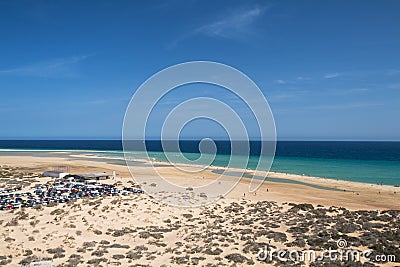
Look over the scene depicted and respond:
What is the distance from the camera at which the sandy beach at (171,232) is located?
16688 mm

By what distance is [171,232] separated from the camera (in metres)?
21.7

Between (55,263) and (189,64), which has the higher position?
(189,64)

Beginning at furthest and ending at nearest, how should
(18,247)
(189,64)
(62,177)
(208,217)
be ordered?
1. (62,177)
2. (208,217)
3. (18,247)
4. (189,64)

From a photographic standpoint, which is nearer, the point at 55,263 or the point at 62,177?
the point at 55,263

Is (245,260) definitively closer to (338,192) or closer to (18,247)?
(18,247)

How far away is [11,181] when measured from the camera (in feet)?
128

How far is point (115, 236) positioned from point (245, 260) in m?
8.72

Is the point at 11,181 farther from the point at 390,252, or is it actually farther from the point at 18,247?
the point at 390,252

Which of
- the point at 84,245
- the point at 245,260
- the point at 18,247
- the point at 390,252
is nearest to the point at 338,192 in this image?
the point at 390,252

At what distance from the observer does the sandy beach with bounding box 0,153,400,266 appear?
54.7 feet

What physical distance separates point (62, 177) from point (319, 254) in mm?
36094

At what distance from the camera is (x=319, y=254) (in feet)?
55.0

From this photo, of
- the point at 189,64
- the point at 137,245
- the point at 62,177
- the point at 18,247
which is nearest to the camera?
the point at 189,64

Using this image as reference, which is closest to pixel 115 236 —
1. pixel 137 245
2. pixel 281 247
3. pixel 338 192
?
pixel 137 245
